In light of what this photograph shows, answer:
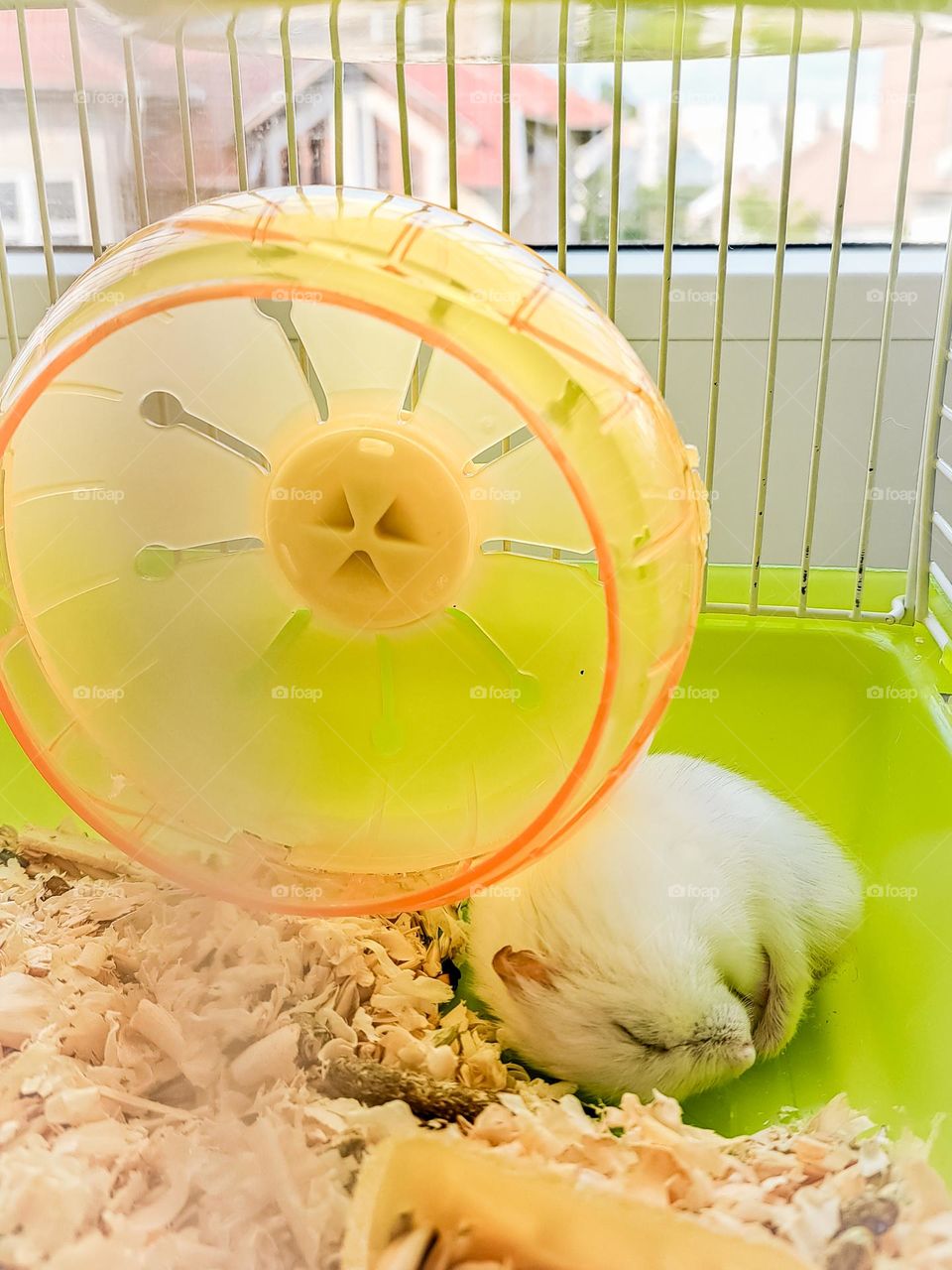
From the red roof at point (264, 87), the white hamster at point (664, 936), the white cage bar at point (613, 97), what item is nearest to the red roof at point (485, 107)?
the red roof at point (264, 87)

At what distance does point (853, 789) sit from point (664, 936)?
11.6 inches

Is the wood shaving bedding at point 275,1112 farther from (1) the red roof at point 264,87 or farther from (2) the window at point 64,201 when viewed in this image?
(2) the window at point 64,201

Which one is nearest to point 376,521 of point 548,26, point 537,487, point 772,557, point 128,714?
point 537,487

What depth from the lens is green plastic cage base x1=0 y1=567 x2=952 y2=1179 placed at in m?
0.82

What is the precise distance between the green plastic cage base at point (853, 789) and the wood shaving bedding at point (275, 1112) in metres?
0.06

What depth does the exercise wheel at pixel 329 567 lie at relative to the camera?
73 cm

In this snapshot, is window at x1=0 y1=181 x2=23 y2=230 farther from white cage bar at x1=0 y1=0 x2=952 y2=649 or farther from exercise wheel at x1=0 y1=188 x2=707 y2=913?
exercise wheel at x1=0 y1=188 x2=707 y2=913

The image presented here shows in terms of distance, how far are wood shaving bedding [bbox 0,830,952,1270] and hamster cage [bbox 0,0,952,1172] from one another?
0.08m

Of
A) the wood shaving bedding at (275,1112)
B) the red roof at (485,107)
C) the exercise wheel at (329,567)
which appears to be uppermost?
the red roof at (485,107)

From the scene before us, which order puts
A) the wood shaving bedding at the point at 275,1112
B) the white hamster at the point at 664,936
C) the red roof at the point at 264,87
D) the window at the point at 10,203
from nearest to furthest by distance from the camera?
the wood shaving bedding at the point at 275,1112, the white hamster at the point at 664,936, the red roof at the point at 264,87, the window at the point at 10,203

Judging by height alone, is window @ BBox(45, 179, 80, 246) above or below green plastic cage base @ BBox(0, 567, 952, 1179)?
above

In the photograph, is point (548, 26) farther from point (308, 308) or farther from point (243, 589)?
point (243, 589)

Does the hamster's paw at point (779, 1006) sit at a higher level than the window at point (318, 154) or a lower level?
lower

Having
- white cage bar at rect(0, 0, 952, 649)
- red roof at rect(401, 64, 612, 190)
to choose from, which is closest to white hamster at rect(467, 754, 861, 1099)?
white cage bar at rect(0, 0, 952, 649)
